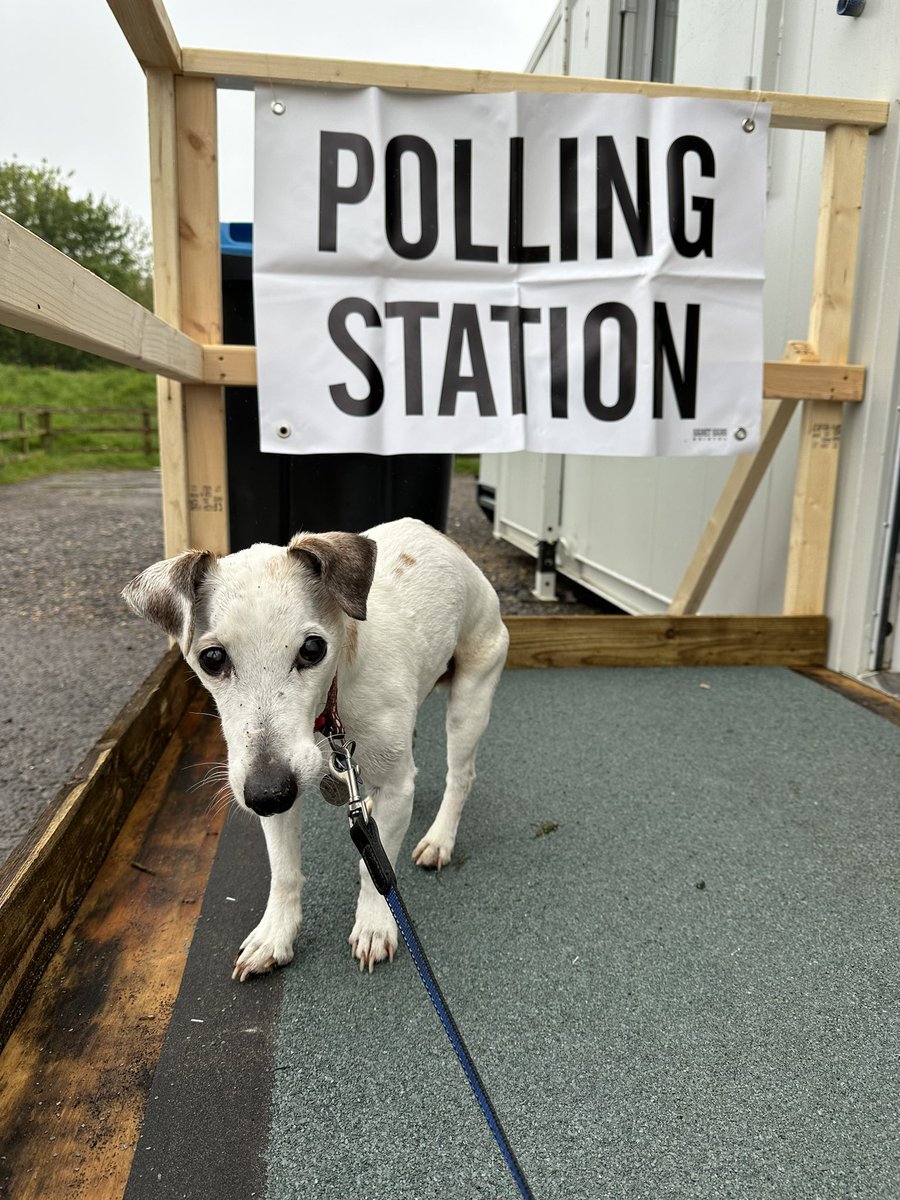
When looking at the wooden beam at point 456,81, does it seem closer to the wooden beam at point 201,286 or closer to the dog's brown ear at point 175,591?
the wooden beam at point 201,286

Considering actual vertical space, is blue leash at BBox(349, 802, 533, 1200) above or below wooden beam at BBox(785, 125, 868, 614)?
below

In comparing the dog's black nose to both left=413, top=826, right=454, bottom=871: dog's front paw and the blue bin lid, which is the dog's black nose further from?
the blue bin lid

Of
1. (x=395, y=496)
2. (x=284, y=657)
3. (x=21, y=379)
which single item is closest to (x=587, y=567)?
(x=395, y=496)

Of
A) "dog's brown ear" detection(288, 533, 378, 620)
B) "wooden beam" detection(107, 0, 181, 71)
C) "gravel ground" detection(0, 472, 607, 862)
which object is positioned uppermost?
"wooden beam" detection(107, 0, 181, 71)

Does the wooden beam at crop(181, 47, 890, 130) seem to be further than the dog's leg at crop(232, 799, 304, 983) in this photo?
Yes

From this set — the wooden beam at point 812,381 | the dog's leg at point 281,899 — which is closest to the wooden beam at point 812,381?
the wooden beam at point 812,381

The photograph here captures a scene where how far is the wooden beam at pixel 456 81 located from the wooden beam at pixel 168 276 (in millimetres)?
169

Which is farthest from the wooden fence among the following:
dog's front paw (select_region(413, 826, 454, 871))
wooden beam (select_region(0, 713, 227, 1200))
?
dog's front paw (select_region(413, 826, 454, 871))

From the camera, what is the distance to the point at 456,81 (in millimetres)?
3055

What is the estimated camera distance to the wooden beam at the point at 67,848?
5.02 feet

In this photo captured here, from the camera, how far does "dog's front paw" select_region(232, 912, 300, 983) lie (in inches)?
65.1

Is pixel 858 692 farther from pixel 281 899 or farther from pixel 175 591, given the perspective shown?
pixel 175 591

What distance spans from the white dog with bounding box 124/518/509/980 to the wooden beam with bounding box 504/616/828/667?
1.29 metres

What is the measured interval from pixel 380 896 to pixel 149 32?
2785 millimetres
